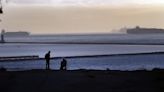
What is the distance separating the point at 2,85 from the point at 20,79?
2367mm

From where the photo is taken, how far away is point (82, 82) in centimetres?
3353

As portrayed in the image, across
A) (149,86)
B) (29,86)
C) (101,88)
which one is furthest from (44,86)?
(149,86)

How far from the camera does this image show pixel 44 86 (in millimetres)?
32656

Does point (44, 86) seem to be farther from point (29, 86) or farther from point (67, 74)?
point (67, 74)

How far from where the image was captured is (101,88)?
102 feet

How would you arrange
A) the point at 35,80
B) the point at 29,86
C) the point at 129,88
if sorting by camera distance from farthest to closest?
the point at 35,80, the point at 29,86, the point at 129,88

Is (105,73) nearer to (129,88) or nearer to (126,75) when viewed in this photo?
(126,75)

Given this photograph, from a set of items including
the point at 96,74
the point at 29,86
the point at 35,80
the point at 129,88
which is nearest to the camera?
the point at 129,88

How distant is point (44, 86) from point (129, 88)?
4926 millimetres

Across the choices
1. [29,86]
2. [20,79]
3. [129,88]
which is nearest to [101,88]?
[129,88]

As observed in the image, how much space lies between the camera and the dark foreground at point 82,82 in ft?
102

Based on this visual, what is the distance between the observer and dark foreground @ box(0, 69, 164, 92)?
31156 millimetres

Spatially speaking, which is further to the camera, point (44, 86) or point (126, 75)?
point (126, 75)

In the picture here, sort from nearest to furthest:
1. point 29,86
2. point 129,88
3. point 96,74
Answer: point 129,88, point 29,86, point 96,74
